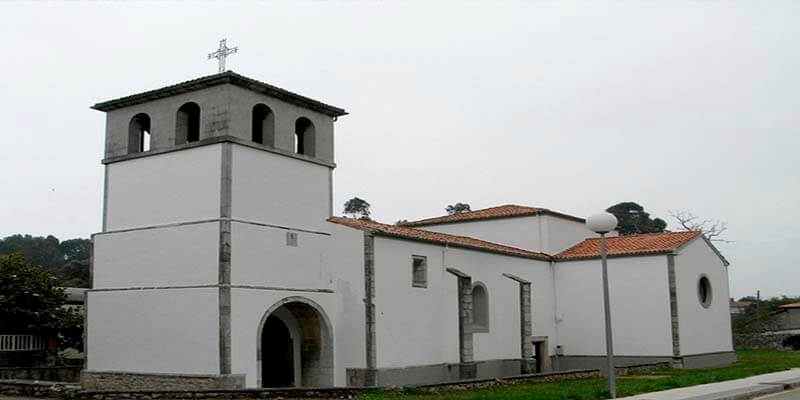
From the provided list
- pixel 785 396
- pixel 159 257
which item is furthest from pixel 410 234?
pixel 785 396

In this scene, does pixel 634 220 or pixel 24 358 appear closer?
pixel 24 358

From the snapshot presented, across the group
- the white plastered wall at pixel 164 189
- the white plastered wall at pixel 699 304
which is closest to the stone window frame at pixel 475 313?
the white plastered wall at pixel 699 304

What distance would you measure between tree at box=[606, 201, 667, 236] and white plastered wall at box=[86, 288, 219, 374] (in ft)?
220

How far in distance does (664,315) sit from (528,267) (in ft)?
19.5

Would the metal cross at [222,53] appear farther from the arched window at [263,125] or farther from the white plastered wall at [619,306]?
the white plastered wall at [619,306]

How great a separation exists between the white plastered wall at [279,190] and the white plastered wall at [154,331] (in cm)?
305

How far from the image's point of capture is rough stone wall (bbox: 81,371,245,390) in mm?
23172

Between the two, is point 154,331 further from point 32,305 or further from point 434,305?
point 32,305

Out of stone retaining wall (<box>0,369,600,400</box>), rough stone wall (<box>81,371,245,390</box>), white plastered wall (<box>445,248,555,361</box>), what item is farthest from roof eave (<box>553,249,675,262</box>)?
rough stone wall (<box>81,371,245,390</box>)

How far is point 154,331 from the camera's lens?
81.3 feet

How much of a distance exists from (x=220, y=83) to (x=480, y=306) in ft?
43.7

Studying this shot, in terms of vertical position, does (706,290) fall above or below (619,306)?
above

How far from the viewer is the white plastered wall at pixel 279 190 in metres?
24.9

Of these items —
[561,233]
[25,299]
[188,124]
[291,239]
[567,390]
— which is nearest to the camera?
[567,390]
